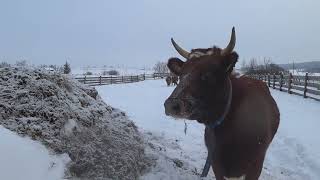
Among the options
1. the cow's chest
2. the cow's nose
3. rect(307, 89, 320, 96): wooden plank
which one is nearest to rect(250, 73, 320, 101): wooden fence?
rect(307, 89, 320, 96): wooden plank

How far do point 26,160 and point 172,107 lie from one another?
1635 millimetres

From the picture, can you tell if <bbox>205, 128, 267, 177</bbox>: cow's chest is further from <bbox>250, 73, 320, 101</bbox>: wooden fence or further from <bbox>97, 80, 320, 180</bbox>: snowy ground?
<bbox>250, 73, 320, 101</bbox>: wooden fence

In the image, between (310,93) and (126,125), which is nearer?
(126,125)

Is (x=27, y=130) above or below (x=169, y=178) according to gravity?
above

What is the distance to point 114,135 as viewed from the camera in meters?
5.83

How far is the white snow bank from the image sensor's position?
13.8 feet

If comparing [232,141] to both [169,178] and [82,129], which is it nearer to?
[169,178]

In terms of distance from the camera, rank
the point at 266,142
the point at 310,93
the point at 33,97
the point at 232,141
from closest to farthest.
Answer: the point at 232,141 → the point at 266,142 → the point at 33,97 → the point at 310,93

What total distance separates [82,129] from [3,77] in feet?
4.24

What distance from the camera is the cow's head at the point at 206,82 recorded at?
4031mm

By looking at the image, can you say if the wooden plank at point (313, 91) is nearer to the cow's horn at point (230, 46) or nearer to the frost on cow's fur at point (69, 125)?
the frost on cow's fur at point (69, 125)

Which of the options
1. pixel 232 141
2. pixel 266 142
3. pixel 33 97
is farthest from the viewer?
pixel 33 97

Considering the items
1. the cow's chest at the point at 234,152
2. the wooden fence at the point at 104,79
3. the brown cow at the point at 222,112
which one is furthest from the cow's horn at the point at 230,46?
the wooden fence at the point at 104,79

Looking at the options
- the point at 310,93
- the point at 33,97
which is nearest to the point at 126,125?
the point at 33,97
